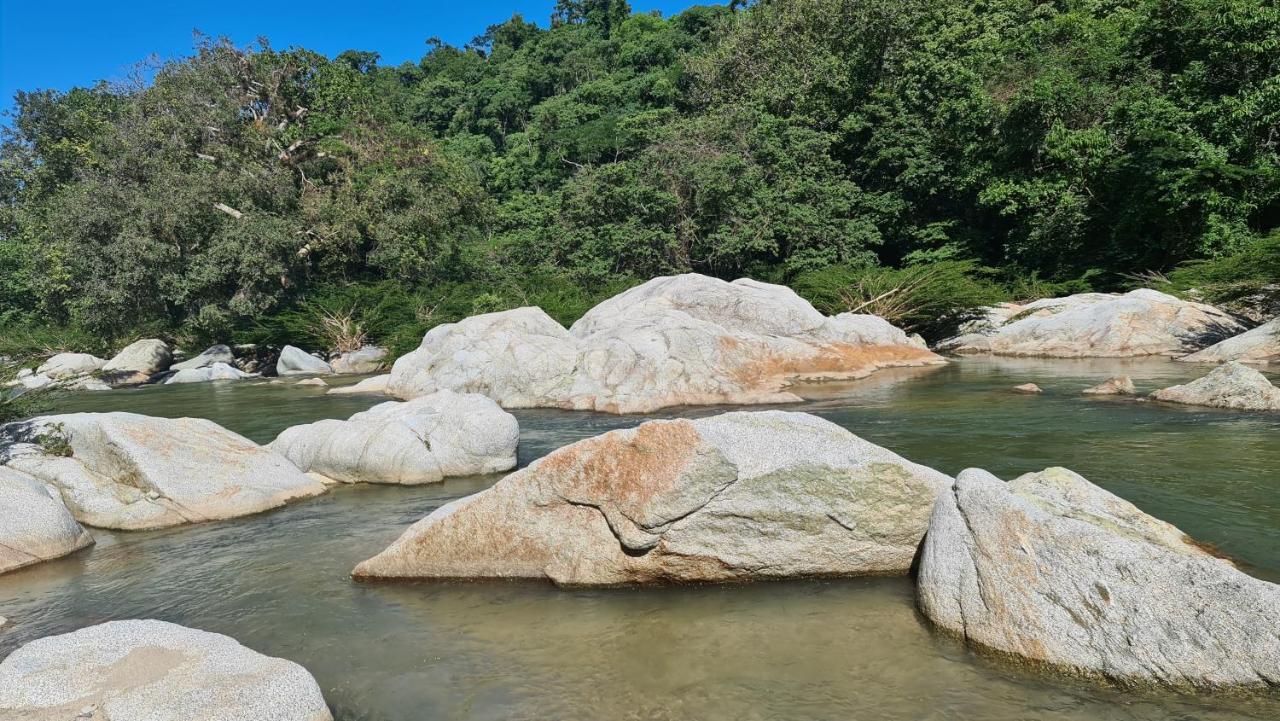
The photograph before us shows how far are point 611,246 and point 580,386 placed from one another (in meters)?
15.6

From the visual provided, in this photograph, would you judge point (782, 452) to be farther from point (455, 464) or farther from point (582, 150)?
point (582, 150)

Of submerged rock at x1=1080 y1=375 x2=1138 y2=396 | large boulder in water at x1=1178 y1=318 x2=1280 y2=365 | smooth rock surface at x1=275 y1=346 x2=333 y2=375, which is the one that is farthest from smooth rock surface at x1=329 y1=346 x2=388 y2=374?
large boulder in water at x1=1178 y1=318 x2=1280 y2=365

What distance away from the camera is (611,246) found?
28.7 m

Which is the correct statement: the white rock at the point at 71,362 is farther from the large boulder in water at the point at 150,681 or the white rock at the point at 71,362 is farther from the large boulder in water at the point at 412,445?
the large boulder in water at the point at 150,681

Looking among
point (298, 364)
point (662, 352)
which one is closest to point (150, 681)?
point (662, 352)

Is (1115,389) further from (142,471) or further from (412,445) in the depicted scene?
(142,471)

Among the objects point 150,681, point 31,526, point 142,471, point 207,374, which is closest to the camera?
point 150,681

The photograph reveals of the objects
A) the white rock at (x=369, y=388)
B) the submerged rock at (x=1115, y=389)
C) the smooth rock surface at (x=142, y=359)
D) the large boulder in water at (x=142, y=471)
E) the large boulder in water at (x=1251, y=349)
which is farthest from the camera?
the smooth rock surface at (x=142, y=359)

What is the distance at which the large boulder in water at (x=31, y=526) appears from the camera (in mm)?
6246

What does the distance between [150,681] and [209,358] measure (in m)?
24.9

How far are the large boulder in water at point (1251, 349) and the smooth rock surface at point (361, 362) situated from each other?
19.9 m

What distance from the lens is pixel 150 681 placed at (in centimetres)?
355

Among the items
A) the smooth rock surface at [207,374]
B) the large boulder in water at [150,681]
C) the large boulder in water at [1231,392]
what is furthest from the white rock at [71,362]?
the large boulder in water at [1231,392]

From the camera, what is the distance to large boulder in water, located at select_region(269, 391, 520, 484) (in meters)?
8.60
